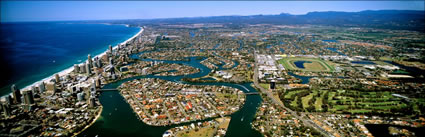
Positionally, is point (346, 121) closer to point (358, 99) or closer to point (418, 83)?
point (358, 99)

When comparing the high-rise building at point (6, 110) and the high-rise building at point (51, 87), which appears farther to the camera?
the high-rise building at point (51, 87)

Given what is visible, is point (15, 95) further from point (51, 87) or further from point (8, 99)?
point (51, 87)

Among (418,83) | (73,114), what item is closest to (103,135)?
(73,114)

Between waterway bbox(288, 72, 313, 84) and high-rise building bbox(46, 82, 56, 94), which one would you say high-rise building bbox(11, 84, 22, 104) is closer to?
high-rise building bbox(46, 82, 56, 94)

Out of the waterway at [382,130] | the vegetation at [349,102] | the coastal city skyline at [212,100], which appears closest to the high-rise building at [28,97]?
the coastal city skyline at [212,100]

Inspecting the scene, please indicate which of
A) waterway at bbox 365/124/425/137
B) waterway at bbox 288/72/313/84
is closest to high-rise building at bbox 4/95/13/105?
waterway at bbox 365/124/425/137

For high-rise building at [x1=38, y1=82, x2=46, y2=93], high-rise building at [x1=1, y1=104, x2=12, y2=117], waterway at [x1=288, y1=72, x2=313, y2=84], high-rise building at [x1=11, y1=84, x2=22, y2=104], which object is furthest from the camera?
waterway at [x1=288, y1=72, x2=313, y2=84]

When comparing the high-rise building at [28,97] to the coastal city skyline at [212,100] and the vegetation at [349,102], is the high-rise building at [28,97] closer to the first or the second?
the coastal city skyline at [212,100]

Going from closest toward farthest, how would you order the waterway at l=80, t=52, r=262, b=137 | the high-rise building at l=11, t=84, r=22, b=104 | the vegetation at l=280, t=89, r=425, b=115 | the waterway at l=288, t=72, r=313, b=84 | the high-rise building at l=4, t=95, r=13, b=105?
the waterway at l=80, t=52, r=262, b=137, the high-rise building at l=4, t=95, r=13, b=105, the high-rise building at l=11, t=84, r=22, b=104, the vegetation at l=280, t=89, r=425, b=115, the waterway at l=288, t=72, r=313, b=84

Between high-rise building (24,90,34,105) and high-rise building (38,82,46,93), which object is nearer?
high-rise building (24,90,34,105)
